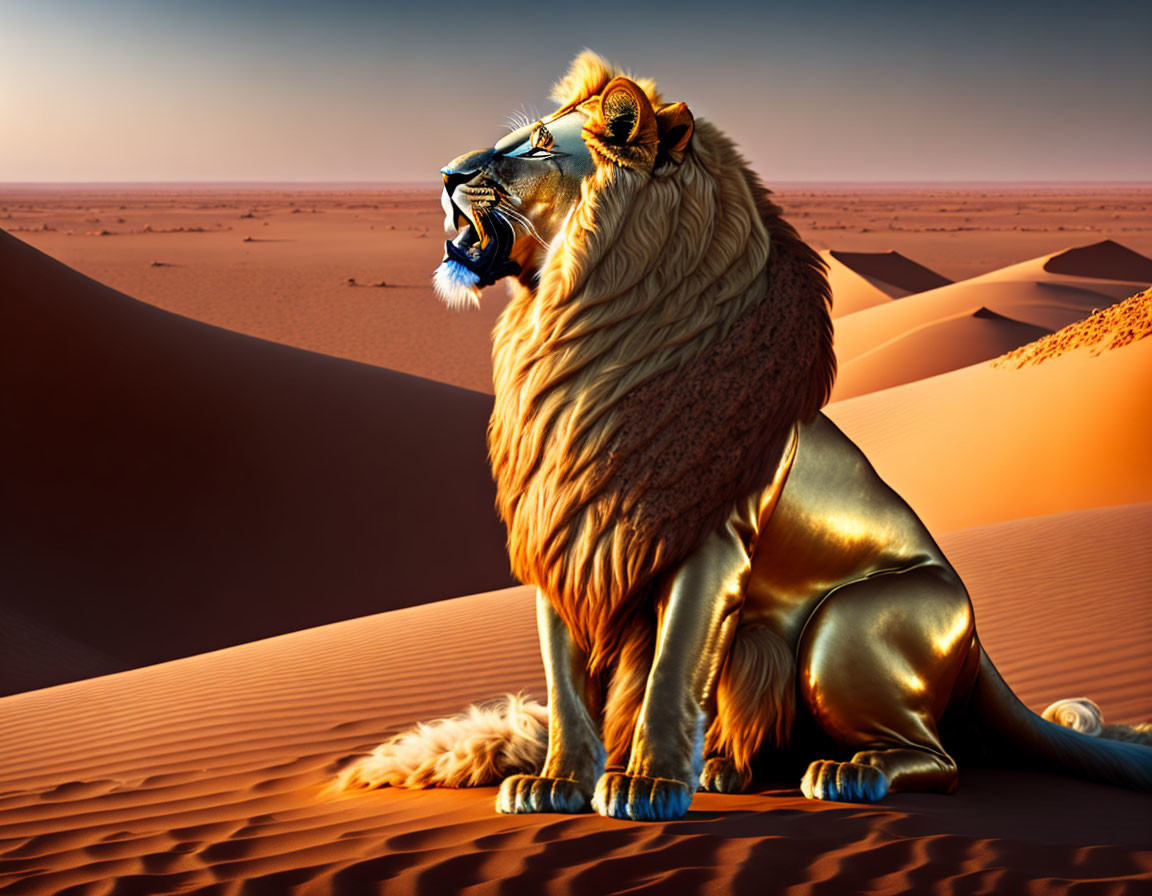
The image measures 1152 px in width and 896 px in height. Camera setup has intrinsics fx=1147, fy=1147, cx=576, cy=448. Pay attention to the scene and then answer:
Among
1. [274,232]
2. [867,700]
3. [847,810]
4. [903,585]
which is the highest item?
[274,232]

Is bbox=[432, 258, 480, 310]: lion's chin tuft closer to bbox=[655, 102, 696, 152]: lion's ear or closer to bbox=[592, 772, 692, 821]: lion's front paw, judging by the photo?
bbox=[655, 102, 696, 152]: lion's ear

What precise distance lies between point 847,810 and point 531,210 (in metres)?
1.84

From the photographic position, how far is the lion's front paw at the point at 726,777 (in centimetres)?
338

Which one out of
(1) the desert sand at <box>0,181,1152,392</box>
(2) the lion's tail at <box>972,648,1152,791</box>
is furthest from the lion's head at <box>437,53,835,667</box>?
(1) the desert sand at <box>0,181,1152,392</box>

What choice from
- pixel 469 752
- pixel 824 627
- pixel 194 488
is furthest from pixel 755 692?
pixel 194 488

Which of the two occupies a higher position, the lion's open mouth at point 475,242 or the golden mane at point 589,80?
the golden mane at point 589,80

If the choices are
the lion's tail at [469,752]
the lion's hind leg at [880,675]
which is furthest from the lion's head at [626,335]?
the lion's tail at [469,752]

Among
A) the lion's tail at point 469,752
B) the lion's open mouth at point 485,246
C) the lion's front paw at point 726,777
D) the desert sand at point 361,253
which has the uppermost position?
the desert sand at point 361,253

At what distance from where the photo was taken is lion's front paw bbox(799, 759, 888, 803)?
314 cm

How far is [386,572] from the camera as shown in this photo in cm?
1243

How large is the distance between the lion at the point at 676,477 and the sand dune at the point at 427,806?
197 mm

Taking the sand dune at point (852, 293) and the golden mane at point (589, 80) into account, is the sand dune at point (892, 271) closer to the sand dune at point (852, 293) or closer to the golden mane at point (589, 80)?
the sand dune at point (852, 293)

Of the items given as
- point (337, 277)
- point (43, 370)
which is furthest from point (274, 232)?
point (43, 370)

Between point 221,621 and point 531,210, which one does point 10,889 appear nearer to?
point 531,210
